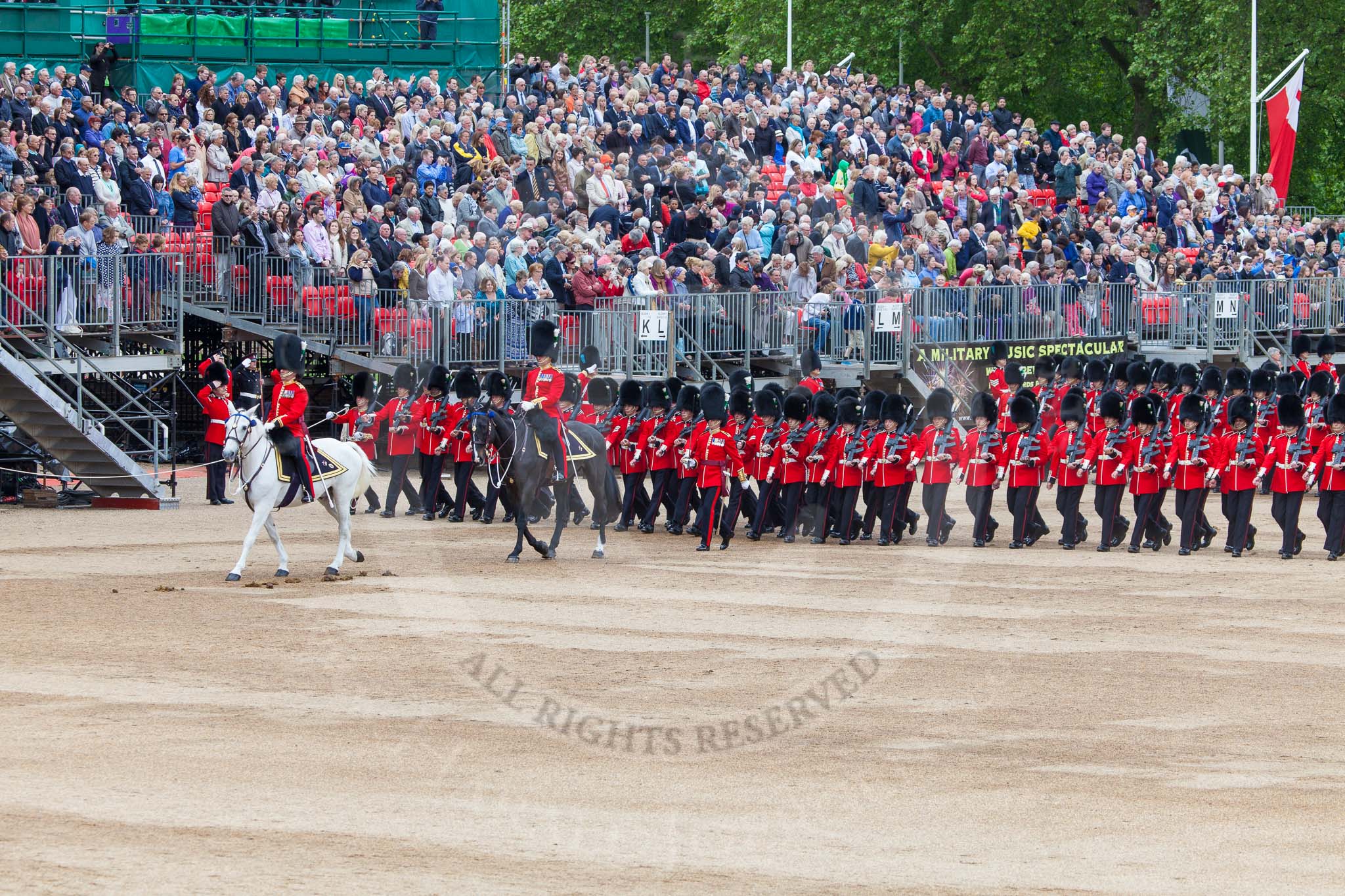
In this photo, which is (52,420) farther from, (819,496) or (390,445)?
(819,496)

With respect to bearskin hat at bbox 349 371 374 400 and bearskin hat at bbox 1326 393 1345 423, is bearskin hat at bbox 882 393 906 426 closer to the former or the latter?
bearskin hat at bbox 1326 393 1345 423

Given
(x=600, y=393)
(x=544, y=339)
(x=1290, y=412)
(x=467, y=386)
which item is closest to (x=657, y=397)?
(x=600, y=393)

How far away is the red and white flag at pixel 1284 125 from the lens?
37812 millimetres

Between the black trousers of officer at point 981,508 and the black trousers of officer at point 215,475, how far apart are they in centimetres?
768

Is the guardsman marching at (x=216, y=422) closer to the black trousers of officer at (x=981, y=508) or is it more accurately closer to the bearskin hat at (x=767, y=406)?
the bearskin hat at (x=767, y=406)

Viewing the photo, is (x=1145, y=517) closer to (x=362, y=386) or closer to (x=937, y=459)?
(x=937, y=459)

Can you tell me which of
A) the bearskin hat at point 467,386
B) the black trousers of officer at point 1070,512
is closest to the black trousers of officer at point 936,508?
the black trousers of officer at point 1070,512

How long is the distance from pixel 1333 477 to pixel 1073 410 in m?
2.66

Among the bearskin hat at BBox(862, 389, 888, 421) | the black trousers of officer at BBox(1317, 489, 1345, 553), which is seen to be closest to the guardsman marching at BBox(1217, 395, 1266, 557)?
the black trousers of officer at BBox(1317, 489, 1345, 553)

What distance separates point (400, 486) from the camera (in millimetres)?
20219

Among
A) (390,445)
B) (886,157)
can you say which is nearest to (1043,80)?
(886,157)

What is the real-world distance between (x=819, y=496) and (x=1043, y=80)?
2955cm

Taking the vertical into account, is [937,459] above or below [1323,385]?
below

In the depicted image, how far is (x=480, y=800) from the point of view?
862 centimetres
